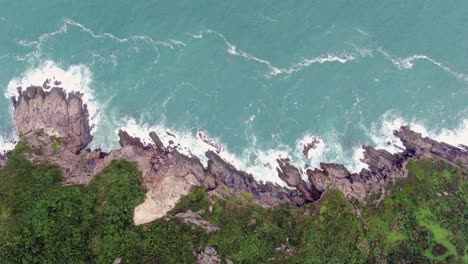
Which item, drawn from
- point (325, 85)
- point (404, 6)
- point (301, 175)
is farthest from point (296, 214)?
point (404, 6)

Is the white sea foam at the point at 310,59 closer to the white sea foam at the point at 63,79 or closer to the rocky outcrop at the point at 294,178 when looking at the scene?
the rocky outcrop at the point at 294,178

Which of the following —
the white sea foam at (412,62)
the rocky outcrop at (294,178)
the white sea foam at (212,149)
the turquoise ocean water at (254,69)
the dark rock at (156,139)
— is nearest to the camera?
the rocky outcrop at (294,178)

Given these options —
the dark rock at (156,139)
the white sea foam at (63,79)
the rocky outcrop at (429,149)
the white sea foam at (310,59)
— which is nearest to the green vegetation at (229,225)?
the rocky outcrop at (429,149)

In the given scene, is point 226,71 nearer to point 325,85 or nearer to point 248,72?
point 248,72

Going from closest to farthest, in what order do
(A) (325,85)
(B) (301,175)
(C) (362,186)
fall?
(C) (362,186)
(B) (301,175)
(A) (325,85)

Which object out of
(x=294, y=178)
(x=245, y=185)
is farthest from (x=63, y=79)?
(x=294, y=178)

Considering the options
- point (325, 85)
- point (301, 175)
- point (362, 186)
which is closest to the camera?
point (362, 186)

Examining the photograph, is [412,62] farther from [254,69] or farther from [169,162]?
[169,162]

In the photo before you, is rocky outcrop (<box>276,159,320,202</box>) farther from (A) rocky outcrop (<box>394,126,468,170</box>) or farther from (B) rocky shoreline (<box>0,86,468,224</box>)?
(A) rocky outcrop (<box>394,126,468,170</box>)
